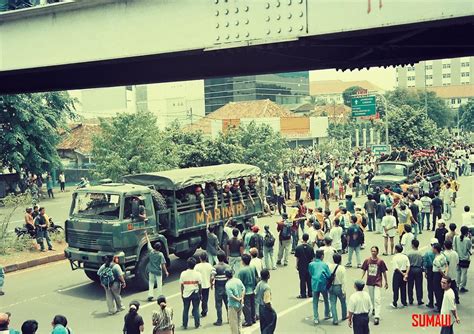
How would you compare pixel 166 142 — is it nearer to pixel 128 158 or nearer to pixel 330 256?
pixel 128 158

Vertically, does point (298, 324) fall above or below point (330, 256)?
below

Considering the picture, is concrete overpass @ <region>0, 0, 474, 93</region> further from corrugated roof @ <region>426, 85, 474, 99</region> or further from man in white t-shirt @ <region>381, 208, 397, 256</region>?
corrugated roof @ <region>426, 85, 474, 99</region>

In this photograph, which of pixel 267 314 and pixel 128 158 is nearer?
pixel 267 314

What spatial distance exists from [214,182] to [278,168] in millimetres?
15236

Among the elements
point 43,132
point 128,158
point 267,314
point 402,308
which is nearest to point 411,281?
point 402,308

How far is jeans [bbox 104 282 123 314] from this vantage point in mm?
11758

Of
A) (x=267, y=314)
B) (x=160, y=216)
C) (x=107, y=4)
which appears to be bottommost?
(x=267, y=314)

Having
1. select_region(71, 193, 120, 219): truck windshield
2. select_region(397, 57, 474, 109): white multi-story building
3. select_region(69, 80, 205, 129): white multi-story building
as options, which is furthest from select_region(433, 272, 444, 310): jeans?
select_region(397, 57, 474, 109): white multi-story building

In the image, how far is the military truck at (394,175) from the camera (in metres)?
26.0

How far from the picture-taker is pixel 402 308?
11.6 m

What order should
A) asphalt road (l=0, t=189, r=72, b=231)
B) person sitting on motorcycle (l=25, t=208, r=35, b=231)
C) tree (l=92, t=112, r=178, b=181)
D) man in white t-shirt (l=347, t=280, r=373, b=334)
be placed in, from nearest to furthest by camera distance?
1. man in white t-shirt (l=347, t=280, r=373, b=334)
2. person sitting on motorcycle (l=25, t=208, r=35, b=231)
3. tree (l=92, t=112, r=178, b=181)
4. asphalt road (l=0, t=189, r=72, b=231)

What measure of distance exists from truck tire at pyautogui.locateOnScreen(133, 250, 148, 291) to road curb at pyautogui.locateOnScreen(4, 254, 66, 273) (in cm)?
495

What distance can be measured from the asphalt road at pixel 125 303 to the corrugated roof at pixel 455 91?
138928mm

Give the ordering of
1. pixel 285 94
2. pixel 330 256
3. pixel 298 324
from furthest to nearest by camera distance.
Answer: pixel 285 94 < pixel 330 256 < pixel 298 324
